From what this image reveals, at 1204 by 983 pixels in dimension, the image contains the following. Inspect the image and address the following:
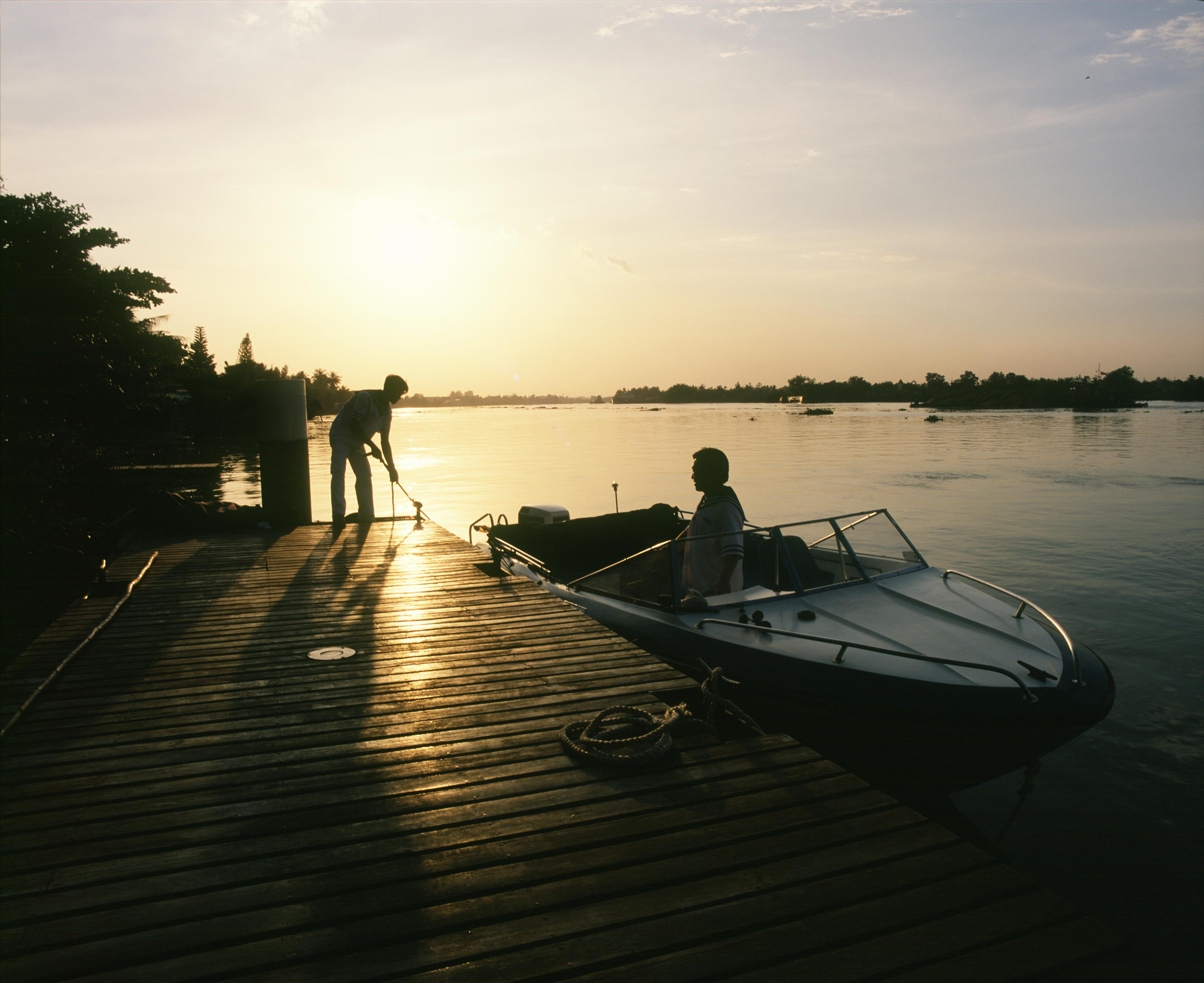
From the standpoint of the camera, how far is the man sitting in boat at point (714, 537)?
6.87 meters

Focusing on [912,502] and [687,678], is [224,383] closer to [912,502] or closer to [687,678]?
[912,502]

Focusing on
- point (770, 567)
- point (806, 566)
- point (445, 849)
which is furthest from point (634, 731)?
point (806, 566)

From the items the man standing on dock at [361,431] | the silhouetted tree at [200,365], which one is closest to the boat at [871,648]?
the man standing on dock at [361,431]

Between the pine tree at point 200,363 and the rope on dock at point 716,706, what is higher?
the pine tree at point 200,363

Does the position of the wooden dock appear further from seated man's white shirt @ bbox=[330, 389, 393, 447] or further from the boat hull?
seated man's white shirt @ bbox=[330, 389, 393, 447]

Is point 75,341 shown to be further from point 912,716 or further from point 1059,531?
point 1059,531

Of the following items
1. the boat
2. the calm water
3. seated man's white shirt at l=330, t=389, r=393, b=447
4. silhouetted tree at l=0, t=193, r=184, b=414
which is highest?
silhouetted tree at l=0, t=193, r=184, b=414

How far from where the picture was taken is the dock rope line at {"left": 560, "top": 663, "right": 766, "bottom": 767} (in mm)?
3982

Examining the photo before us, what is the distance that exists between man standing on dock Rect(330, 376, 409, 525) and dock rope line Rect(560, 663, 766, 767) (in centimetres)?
825

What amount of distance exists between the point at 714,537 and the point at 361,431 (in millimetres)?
7195

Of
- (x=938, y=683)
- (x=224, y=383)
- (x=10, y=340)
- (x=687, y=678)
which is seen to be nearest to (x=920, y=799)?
(x=938, y=683)

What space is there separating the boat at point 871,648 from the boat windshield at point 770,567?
0.06 ft

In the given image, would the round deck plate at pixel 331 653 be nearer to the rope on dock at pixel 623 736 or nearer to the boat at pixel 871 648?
the rope on dock at pixel 623 736

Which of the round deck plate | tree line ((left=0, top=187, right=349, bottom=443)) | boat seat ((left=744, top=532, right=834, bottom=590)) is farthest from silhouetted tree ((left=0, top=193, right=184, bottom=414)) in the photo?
boat seat ((left=744, top=532, right=834, bottom=590))
